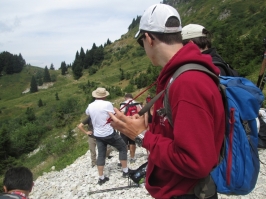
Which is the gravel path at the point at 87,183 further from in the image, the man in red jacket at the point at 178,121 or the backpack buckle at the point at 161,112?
the backpack buckle at the point at 161,112

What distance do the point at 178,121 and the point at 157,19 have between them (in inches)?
32.0

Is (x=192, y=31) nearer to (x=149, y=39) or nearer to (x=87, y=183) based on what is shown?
(x=149, y=39)

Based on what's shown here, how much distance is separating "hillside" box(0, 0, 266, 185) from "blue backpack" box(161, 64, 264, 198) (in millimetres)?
10244

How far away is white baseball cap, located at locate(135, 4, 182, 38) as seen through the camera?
1.84 metres

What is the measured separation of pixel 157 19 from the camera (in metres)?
1.85

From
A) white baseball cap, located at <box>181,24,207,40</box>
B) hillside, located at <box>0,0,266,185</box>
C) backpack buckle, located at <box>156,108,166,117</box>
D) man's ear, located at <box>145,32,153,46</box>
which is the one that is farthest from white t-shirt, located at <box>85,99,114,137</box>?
hillside, located at <box>0,0,266,185</box>

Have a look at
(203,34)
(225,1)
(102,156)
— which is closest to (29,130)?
(102,156)

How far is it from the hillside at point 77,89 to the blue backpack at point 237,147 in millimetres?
10244

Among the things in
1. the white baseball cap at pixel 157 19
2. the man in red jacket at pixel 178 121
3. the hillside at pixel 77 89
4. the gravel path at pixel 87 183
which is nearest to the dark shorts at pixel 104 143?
the gravel path at pixel 87 183

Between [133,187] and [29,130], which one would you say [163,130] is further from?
[29,130]

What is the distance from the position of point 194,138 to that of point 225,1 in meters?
109

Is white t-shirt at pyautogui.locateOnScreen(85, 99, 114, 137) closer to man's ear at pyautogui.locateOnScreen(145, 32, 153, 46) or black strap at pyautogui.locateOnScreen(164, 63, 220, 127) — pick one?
man's ear at pyautogui.locateOnScreen(145, 32, 153, 46)

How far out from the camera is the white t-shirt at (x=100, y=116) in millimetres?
6711

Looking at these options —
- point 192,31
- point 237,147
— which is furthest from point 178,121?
point 192,31
